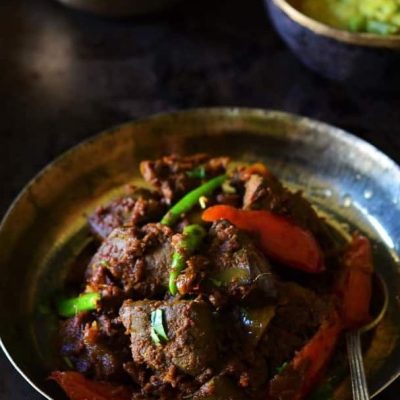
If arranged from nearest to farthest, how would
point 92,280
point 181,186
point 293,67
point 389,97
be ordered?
point 92,280 < point 181,186 < point 389,97 < point 293,67

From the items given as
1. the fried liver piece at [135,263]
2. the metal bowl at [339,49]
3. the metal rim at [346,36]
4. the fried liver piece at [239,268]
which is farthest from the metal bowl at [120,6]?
the fried liver piece at [239,268]

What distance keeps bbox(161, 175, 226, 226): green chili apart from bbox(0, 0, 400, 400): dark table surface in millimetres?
685

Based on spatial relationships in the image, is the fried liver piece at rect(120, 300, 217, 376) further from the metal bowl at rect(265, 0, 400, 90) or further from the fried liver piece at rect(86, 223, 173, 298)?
the metal bowl at rect(265, 0, 400, 90)

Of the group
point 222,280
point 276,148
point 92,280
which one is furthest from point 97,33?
point 222,280

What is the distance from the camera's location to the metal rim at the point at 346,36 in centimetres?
214

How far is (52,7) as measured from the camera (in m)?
3.01

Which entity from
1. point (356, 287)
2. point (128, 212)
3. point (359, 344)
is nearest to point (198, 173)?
point (128, 212)

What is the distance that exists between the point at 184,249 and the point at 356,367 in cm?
50

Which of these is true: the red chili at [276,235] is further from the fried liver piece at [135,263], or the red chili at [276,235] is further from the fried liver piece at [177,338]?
the fried liver piece at [177,338]

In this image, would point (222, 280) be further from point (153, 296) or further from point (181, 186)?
point (181, 186)

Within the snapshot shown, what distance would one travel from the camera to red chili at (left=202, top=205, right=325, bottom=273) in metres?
1.74

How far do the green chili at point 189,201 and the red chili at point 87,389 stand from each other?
43 centimetres

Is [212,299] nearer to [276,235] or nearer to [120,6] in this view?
[276,235]

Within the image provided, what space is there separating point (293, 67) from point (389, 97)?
39 centimetres
